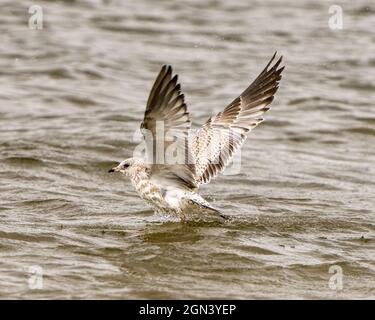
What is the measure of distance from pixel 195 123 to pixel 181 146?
19.0 ft

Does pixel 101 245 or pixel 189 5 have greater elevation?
pixel 189 5

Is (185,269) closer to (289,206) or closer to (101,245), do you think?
(101,245)

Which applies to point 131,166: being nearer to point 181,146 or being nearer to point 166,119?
point 181,146

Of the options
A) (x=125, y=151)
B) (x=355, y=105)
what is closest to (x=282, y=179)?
(x=125, y=151)

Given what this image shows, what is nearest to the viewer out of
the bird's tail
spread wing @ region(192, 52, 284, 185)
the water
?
the water

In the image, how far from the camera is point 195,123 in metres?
13.7

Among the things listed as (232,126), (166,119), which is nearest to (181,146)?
(166,119)

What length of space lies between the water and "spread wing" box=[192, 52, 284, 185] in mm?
642

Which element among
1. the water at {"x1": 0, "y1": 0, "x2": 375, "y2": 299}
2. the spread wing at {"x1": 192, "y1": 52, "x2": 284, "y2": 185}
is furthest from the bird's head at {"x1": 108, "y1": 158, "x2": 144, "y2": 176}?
the spread wing at {"x1": 192, "y1": 52, "x2": 284, "y2": 185}

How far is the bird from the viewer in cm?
759

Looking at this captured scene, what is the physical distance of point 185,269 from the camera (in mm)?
7785

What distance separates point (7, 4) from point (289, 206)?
12503 millimetres

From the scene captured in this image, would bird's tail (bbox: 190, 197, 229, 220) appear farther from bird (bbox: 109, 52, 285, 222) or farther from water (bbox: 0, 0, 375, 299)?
water (bbox: 0, 0, 375, 299)
